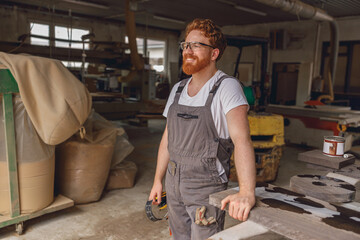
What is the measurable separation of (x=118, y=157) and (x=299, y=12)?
16.1ft

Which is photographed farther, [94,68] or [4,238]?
[94,68]

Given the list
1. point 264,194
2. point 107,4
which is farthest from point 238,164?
point 107,4

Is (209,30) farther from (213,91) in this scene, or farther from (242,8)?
(242,8)

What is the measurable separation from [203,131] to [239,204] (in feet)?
1.39

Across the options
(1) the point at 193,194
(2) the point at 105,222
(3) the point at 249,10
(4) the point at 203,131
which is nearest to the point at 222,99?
(4) the point at 203,131

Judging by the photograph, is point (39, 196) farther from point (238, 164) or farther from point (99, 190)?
point (238, 164)

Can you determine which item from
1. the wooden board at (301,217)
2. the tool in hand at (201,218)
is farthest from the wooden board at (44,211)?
the wooden board at (301,217)

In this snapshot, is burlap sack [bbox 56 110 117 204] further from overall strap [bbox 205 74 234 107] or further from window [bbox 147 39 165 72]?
window [bbox 147 39 165 72]

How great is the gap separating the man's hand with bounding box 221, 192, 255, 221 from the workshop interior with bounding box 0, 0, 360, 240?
3 cm

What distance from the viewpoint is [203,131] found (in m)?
1.55

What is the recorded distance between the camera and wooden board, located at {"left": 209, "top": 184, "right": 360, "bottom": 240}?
1104mm

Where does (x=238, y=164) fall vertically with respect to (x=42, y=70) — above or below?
below

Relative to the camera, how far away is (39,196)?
2.65m

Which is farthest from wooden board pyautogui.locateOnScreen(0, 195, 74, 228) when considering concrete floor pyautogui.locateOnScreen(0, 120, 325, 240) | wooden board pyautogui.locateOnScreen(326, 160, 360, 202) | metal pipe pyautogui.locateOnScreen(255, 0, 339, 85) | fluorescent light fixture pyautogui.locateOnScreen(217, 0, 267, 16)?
fluorescent light fixture pyautogui.locateOnScreen(217, 0, 267, 16)
